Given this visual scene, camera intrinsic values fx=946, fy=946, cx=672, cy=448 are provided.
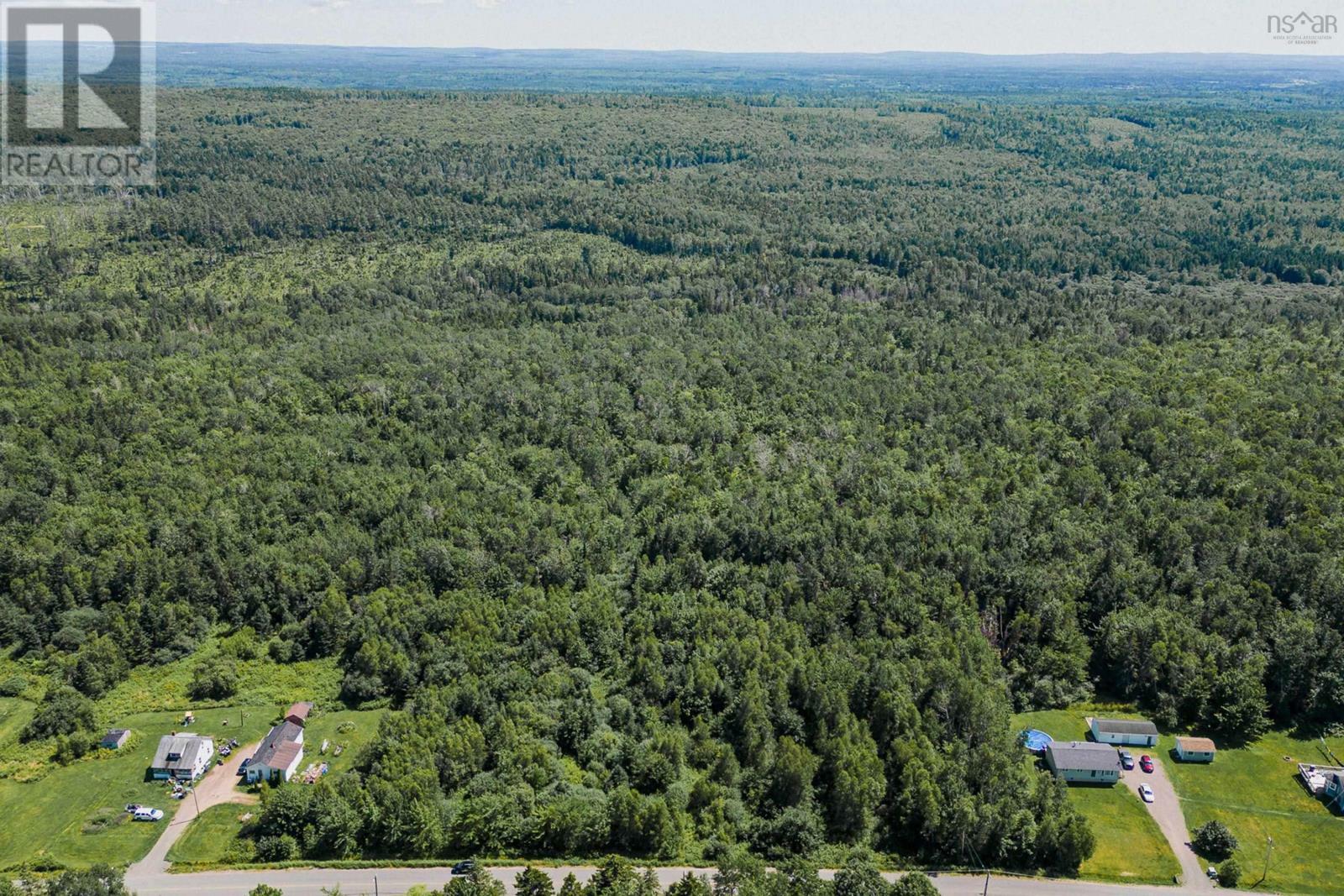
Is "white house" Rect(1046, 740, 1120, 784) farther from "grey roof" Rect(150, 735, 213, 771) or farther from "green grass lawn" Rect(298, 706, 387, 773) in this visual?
"grey roof" Rect(150, 735, 213, 771)

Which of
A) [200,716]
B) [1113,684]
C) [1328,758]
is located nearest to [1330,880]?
[1328,758]

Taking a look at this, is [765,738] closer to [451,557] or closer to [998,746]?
[998,746]

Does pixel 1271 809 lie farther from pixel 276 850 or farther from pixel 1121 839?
pixel 276 850

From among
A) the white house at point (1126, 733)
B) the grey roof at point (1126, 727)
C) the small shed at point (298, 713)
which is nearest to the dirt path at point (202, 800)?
the small shed at point (298, 713)

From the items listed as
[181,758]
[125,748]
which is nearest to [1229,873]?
[181,758]

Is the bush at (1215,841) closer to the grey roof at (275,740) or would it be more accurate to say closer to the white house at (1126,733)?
the white house at (1126,733)
